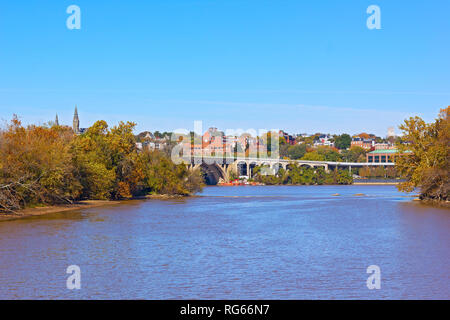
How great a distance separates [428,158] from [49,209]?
38.8 m

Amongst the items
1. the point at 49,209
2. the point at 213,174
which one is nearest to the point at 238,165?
the point at 213,174

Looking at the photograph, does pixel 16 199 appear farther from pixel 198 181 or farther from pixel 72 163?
pixel 198 181

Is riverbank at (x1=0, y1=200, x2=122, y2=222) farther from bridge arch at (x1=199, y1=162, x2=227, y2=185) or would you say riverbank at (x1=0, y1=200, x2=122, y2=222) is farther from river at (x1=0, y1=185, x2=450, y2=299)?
bridge arch at (x1=199, y1=162, x2=227, y2=185)

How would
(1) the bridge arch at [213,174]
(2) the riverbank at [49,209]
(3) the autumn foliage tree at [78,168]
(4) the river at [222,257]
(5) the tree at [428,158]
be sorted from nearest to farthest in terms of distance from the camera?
1. (4) the river at [222,257]
2. (2) the riverbank at [49,209]
3. (3) the autumn foliage tree at [78,168]
4. (5) the tree at [428,158]
5. (1) the bridge arch at [213,174]

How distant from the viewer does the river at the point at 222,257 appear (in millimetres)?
19109

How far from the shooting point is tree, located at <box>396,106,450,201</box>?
59.4 m

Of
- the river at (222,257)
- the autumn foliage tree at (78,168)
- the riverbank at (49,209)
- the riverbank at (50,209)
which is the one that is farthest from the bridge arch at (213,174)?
the river at (222,257)

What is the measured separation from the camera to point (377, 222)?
4406 cm

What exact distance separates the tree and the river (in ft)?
50.6

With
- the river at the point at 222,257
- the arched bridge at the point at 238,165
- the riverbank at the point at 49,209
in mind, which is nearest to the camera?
the river at the point at 222,257

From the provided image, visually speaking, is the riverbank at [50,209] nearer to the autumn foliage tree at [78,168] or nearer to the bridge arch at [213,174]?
the autumn foliage tree at [78,168]

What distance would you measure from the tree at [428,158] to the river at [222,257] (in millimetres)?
15427

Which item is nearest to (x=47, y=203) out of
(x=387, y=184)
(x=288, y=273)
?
(x=288, y=273)
